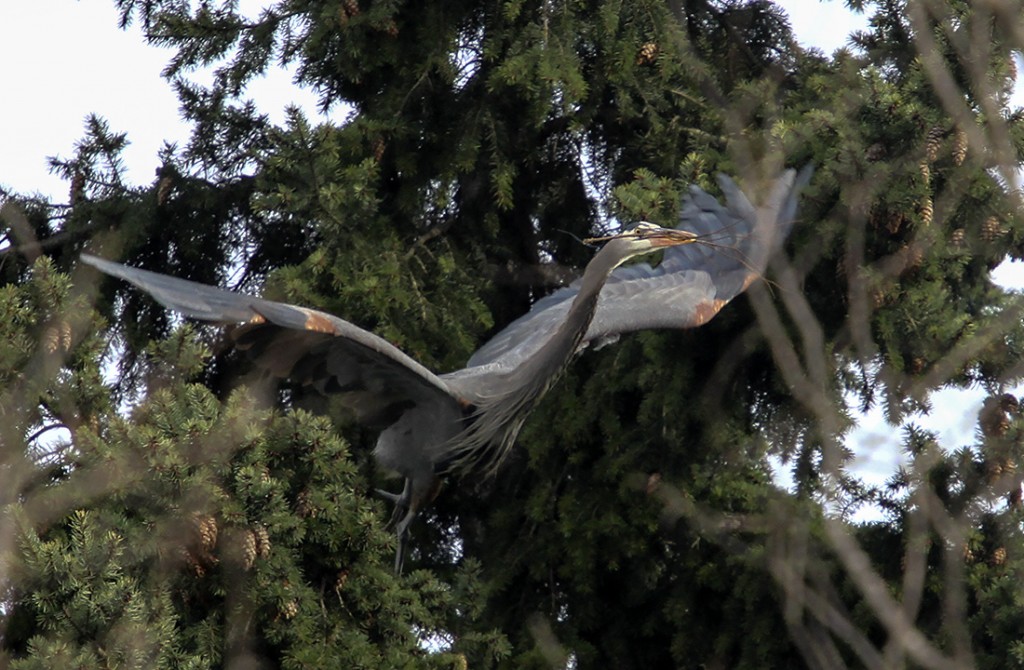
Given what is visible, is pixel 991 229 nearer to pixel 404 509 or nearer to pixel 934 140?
pixel 934 140

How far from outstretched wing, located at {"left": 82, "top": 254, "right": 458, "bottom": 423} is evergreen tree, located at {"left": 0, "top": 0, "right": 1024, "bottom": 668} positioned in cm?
20

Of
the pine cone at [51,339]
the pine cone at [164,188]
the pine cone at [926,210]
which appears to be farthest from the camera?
the pine cone at [164,188]

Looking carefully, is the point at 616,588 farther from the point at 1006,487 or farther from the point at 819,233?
the point at 1006,487

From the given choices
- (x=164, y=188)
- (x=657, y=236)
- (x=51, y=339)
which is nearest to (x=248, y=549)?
(x=51, y=339)

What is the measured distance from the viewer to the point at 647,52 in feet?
22.7

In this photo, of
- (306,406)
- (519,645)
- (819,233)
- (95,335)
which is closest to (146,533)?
(95,335)

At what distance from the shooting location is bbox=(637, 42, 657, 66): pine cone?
691 centimetres

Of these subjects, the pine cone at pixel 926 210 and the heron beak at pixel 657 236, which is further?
the pine cone at pixel 926 210

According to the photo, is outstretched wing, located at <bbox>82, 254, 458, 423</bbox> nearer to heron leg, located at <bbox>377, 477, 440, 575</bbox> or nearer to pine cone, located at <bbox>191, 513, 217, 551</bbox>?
heron leg, located at <bbox>377, 477, 440, 575</bbox>

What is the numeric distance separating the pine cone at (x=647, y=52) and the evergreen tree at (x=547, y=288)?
0.01m

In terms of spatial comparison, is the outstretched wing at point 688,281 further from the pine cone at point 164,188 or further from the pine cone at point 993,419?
the pine cone at point 164,188

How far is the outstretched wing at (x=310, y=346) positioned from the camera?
522cm

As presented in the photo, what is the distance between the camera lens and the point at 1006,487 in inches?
153

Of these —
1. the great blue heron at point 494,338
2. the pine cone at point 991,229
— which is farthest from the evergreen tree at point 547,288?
the great blue heron at point 494,338
